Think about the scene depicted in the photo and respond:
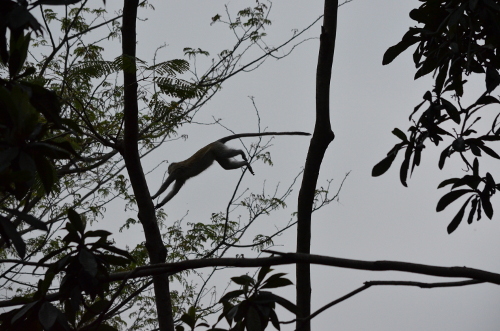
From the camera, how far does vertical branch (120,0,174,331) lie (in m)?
3.18

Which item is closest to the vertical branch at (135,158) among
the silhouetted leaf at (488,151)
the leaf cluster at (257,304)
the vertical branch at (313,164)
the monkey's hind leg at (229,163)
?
the vertical branch at (313,164)

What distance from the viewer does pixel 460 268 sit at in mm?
1688

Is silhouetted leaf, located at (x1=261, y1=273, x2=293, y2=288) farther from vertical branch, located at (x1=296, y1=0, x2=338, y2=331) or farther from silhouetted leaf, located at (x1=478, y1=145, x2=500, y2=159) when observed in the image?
silhouetted leaf, located at (x1=478, y1=145, x2=500, y2=159)

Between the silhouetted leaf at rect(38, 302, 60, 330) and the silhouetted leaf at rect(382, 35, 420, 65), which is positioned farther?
the silhouetted leaf at rect(382, 35, 420, 65)

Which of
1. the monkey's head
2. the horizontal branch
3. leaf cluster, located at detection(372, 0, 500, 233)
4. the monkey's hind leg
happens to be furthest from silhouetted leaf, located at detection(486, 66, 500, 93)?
the monkey's head

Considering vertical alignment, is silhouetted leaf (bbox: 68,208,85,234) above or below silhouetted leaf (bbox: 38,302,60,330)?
above

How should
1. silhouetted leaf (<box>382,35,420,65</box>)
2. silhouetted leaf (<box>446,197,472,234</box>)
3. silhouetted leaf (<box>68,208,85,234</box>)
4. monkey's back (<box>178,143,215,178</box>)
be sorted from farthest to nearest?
monkey's back (<box>178,143,215,178</box>) < silhouetted leaf (<box>382,35,420,65</box>) < silhouetted leaf (<box>446,197,472,234</box>) < silhouetted leaf (<box>68,208,85,234</box>)

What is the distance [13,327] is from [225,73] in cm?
485

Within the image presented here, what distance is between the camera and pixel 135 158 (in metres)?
3.41

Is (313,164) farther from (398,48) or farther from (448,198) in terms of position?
(398,48)

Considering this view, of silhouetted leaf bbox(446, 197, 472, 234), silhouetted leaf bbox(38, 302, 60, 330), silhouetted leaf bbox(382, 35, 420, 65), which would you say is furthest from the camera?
silhouetted leaf bbox(382, 35, 420, 65)

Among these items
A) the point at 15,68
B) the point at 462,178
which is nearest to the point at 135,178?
the point at 15,68

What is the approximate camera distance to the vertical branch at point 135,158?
318 centimetres

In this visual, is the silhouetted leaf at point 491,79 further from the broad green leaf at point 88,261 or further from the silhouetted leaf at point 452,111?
the broad green leaf at point 88,261
